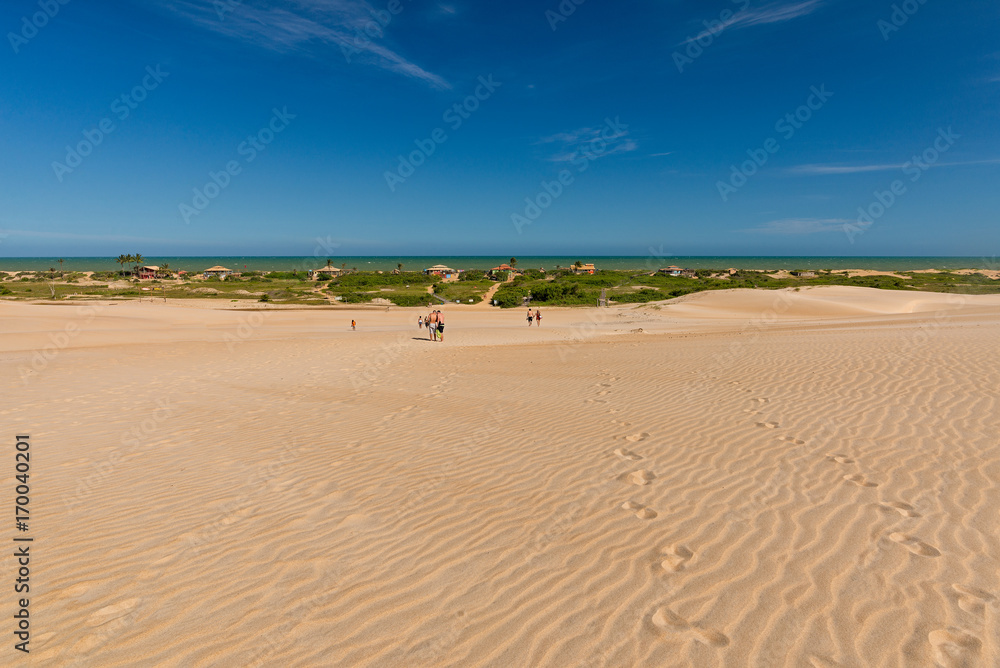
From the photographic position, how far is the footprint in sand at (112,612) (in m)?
3.48

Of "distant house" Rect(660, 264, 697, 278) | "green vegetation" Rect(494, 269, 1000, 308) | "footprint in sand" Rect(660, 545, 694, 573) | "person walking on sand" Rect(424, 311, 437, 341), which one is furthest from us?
"distant house" Rect(660, 264, 697, 278)

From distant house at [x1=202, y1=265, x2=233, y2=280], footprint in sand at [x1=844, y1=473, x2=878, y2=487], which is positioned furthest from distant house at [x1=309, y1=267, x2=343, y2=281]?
footprint in sand at [x1=844, y1=473, x2=878, y2=487]

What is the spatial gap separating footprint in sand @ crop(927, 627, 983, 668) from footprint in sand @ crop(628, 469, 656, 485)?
9.21 feet

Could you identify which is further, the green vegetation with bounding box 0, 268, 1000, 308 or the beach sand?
the green vegetation with bounding box 0, 268, 1000, 308

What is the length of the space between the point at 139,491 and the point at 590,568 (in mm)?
5386

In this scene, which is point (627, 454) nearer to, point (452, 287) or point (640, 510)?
point (640, 510)

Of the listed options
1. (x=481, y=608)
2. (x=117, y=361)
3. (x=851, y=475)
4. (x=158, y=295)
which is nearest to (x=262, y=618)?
(x=481, y=608)

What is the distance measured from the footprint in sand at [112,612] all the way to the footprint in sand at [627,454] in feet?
17.7

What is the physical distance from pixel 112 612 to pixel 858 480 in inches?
288

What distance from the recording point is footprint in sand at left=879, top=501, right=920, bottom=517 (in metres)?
4.74

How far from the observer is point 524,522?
193 inches

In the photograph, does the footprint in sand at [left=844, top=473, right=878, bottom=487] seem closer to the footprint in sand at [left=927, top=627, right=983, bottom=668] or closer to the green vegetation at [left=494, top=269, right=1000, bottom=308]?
the footprint in sand at [left=927, top=627, right=983, bottom=668]

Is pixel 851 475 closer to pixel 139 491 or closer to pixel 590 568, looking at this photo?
pixel 590 568

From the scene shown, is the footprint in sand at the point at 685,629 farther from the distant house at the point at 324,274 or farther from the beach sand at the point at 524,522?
the distant house at the point at 324,274
